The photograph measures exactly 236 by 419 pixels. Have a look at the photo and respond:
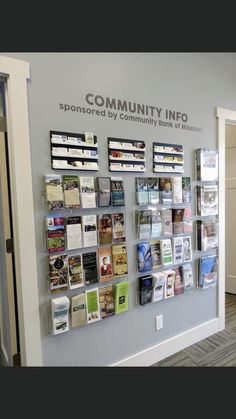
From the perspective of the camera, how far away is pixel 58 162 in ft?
4.63

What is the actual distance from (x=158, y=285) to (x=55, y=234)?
0.89m

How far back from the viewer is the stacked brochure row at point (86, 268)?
4.68 ft

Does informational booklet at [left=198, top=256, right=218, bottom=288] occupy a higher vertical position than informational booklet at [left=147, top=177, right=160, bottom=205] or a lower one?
lower

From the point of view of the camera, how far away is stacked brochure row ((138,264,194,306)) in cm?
177

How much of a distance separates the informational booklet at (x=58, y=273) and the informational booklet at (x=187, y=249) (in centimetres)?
100

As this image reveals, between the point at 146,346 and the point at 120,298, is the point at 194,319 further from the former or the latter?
the point at 120,298

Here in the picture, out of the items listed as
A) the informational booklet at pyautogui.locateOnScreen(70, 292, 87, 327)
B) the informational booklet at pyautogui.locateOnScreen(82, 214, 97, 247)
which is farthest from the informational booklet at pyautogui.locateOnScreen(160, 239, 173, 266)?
the informational booklet at pyautogui.locateOnScreen(70, 292, 87, 327)

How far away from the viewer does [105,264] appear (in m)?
1.61

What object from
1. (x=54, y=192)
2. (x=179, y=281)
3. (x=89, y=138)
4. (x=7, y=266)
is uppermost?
(x=89, y=138)

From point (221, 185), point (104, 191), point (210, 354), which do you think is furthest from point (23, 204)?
point (210, 354)

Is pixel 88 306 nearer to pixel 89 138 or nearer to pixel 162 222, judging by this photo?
pixel 162 222

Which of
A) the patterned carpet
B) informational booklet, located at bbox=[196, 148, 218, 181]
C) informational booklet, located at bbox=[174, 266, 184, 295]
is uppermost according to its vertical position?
informational booklet, located at bbox=[196, 148, 218, 181]

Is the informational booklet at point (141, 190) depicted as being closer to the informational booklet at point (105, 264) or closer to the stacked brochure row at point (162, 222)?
the stacked brochure row at point (162, 222)

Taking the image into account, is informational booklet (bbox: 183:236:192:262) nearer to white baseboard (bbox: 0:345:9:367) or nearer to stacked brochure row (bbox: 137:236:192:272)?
stacked brochure row (bbox: 137:236:192:272)
